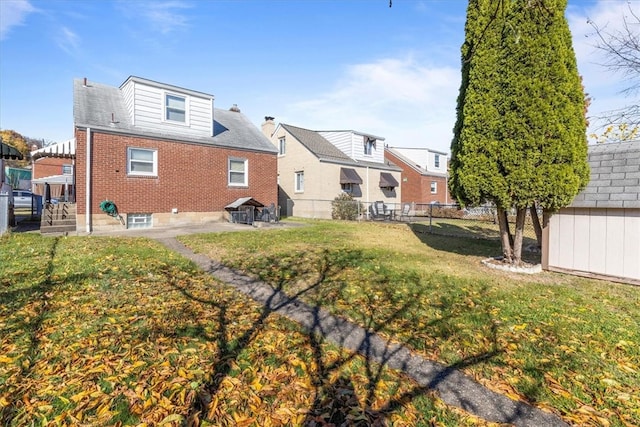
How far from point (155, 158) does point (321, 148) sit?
502 inches

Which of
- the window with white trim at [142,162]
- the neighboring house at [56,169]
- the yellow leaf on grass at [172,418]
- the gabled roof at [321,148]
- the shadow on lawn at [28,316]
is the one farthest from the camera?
the gabled roof at [321,148]

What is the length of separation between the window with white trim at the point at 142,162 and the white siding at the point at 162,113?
47.5 inches

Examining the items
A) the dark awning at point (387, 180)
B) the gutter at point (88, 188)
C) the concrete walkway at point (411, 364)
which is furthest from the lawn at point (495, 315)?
the dark awning at point (387, 180)

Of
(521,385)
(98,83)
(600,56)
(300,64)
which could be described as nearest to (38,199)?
(98,83)

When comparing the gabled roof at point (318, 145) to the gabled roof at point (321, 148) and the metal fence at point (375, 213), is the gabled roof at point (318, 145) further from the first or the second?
the metal fence at point (375, 213)

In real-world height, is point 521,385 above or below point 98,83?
below

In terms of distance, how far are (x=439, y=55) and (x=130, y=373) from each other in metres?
11.2

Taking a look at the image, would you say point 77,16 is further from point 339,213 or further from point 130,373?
point 339,213

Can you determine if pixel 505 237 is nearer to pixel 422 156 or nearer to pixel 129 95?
pixel 129 95

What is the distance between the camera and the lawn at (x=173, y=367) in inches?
98.9

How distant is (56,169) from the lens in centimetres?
3788

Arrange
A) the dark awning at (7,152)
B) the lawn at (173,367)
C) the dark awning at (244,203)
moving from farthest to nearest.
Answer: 1. the dark awning at (244,203)
2. the dark awning at (7,152)
3. the lawn at (173,367)

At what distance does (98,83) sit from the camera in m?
15.5

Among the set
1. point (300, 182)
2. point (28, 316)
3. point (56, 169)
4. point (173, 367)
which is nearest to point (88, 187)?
point (28, 316)
